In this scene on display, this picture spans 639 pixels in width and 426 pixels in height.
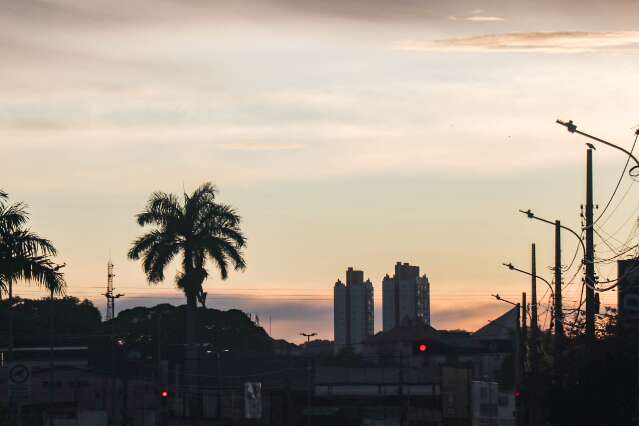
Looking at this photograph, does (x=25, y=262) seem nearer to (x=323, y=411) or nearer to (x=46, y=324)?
(x=323, y=411)

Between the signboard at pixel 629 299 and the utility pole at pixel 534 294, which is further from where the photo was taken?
the utility pole at pixel 534 294

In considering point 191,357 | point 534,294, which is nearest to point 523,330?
point 534,294

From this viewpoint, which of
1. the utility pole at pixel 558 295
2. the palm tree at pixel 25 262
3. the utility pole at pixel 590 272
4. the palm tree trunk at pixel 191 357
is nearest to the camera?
the palm tree at pixel 25 262

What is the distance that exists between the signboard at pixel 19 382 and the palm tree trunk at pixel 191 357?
6301 centimetres

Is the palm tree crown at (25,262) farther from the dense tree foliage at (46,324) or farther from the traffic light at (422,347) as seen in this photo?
the dense tree foliage at (46,324)

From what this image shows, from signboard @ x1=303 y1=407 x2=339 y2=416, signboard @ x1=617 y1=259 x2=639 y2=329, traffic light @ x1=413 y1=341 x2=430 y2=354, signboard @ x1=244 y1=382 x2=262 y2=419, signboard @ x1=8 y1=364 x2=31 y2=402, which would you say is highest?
signboard @ x1=617 y1=259 x2=639 y2=329

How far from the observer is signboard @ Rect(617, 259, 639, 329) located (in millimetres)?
44750

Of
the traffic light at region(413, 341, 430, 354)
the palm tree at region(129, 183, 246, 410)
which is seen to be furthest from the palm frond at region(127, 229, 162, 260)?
the traffic light at region(413, 341, 430, 354)

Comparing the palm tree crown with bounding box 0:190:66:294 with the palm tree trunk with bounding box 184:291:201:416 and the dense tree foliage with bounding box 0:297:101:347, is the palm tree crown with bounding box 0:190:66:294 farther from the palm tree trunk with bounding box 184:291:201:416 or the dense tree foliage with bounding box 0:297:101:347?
the dense tree foliage with bounding box 0:297:101:347

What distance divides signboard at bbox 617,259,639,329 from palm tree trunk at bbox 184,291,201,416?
51.3m

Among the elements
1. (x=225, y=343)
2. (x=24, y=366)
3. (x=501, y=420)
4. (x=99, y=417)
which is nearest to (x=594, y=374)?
(x=24, y=366)

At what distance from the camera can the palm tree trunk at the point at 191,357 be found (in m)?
93.8

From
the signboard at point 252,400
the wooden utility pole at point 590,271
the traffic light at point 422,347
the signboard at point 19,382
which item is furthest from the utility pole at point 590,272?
the signboard at point 252,400

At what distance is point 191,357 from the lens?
96.0 metres
